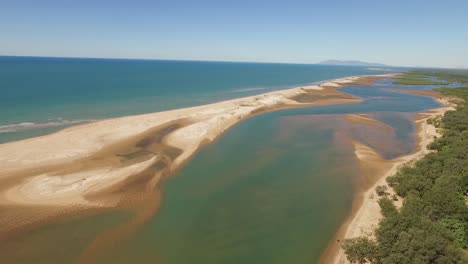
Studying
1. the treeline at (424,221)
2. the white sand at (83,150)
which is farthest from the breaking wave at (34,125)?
the treeline at (424,221)

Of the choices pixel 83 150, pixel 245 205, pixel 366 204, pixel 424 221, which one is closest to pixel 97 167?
pixel 83 150

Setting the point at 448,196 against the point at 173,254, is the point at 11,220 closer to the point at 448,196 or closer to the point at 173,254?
the point at 173,254

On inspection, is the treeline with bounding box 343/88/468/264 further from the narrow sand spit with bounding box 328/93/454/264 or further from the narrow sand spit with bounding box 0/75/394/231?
the narrow sand spit with bounding box 0/75/394/231

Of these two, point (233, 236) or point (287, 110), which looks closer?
point (233, 236)

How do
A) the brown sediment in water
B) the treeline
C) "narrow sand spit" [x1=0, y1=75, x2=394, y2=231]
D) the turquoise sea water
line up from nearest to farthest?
the treeline → the turquoise sea water → the brown sediment in water → "narrow sand spit" [x1=0, y1=75, x2=394, y2=231]

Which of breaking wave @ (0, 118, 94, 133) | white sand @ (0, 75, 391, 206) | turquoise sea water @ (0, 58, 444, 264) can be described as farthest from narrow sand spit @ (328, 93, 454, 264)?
breaking wave @ (0, 118, 94, 133)

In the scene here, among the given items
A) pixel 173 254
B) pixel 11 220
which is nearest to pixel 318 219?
pixel 173 254

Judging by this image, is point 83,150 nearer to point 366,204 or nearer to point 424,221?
point 366,204

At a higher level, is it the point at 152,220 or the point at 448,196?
the point at 448,196
